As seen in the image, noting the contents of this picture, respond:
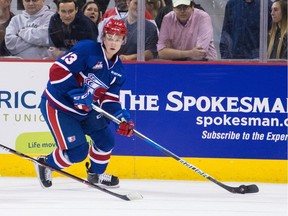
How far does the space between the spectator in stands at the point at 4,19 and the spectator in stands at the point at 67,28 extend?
0.30 meters

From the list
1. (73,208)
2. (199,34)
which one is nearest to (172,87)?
(199,34)

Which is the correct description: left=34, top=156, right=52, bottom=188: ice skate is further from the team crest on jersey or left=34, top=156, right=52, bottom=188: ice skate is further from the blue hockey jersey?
the team crest on jersey

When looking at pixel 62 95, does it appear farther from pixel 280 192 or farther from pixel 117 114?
pixel 280 192

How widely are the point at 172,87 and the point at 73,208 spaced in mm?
1665

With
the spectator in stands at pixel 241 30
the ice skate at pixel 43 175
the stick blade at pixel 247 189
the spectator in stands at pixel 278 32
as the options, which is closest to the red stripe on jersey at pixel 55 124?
the ice skate at pixel 43 175

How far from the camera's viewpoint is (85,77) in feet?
17.7

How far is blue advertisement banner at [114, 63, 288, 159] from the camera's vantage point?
6137 mm

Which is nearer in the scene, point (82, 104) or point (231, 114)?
point (82, 104)

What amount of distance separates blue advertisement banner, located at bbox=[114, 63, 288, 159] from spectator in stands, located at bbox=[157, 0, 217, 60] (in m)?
0.08

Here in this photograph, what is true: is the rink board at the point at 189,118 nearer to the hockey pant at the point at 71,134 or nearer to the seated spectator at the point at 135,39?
the seated spectator at the point at 135,39

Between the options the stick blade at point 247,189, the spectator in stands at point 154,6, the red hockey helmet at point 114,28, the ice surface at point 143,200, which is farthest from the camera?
the spectator in stands at point 154,6

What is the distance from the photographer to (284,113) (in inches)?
241

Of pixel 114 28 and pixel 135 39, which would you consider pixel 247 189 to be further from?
pixel 135 39

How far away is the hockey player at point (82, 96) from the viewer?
5.30 metres
